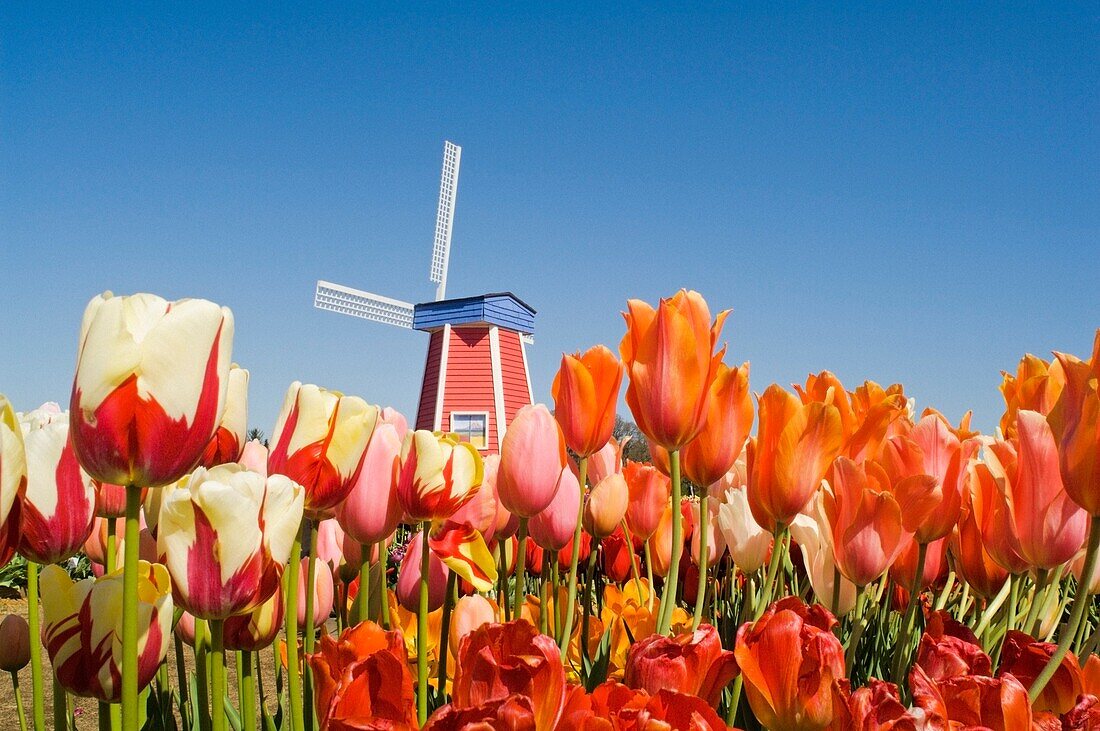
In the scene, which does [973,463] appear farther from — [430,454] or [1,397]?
[1,397]

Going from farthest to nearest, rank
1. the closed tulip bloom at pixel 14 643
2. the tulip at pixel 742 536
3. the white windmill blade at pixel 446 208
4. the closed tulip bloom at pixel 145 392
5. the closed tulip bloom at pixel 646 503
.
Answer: the white windmill blade at pixel 446 208 → the closed tulip bloom at pixel 646 503 → the tulip at pixel 742 536 → the closed tulip bloom at pixel 14 643 → the closed tulip bloom at pixel 145 392

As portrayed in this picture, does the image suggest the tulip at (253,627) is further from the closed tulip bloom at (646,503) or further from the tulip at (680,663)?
the closed tulip bloom at (646,503)

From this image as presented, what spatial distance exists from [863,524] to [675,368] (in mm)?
306

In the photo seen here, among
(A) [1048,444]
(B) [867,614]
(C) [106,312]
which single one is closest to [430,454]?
(C) [106,312]

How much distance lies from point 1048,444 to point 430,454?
75cm

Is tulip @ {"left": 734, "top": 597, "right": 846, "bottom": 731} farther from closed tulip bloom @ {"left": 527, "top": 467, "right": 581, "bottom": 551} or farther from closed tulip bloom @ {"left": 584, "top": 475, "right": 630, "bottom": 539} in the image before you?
closed tulip bloom @ {"left": 584, "top": 475, "right": 630, "bottom": 539}

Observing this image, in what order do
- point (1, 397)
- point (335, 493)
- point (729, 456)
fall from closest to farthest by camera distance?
1. point (1, 397)
2. point (335, 493)
3. point (729, 456)

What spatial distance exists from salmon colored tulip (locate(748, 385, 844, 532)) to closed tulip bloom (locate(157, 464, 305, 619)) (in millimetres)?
637

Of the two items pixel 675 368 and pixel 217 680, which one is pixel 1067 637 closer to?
pixel 675 368

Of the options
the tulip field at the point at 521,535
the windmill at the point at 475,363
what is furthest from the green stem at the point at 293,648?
the windmill at the point at 475,363

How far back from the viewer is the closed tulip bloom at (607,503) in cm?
164

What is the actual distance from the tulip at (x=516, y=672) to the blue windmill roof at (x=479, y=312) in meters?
18.2

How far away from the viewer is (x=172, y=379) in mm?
783

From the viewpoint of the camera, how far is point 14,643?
4.20 feet
